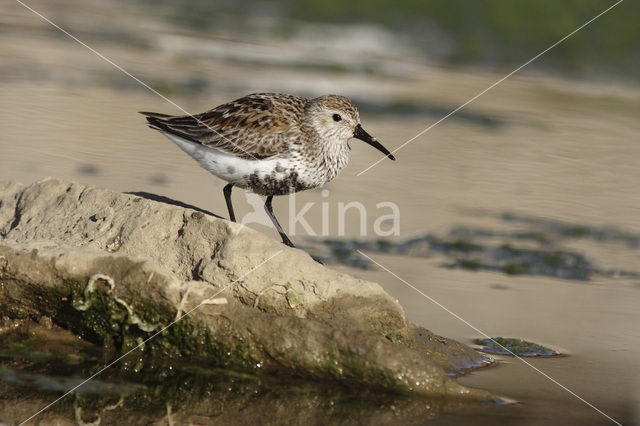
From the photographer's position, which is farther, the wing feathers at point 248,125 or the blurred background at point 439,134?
the wing feathers at point 248,125

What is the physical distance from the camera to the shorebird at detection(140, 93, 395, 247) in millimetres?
7150

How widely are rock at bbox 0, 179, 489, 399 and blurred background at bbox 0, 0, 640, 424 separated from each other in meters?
0.65

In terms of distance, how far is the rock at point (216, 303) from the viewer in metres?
5.51

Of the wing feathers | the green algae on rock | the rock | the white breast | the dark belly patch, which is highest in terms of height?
the wing feathers

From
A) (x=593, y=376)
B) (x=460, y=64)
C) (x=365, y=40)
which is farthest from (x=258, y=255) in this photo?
(x=365, y=40)

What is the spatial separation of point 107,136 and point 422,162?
3900mm

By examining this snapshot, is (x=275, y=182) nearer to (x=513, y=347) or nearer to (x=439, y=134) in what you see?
(x=513, y=347)

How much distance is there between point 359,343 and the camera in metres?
5.51

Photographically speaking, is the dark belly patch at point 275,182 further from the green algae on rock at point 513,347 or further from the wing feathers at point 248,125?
the green algae on rock at point 513,347

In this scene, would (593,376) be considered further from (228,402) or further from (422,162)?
(422,162)

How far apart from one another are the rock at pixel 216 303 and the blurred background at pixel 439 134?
65 centimetres

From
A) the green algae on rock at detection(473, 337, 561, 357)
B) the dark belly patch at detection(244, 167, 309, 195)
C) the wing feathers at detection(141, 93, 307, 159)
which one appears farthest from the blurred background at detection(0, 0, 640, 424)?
the wing feathers at detection(141, 93, 307, 159)

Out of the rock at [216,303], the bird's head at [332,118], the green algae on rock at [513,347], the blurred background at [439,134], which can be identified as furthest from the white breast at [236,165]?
the green algae on rock at [513,347]

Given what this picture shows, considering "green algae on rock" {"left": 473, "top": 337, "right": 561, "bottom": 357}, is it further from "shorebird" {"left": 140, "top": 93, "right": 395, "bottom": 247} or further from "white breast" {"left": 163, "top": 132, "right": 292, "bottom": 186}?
"white breast" {"left": 163, "top": 132, "right": 292, "bottom": 186}
